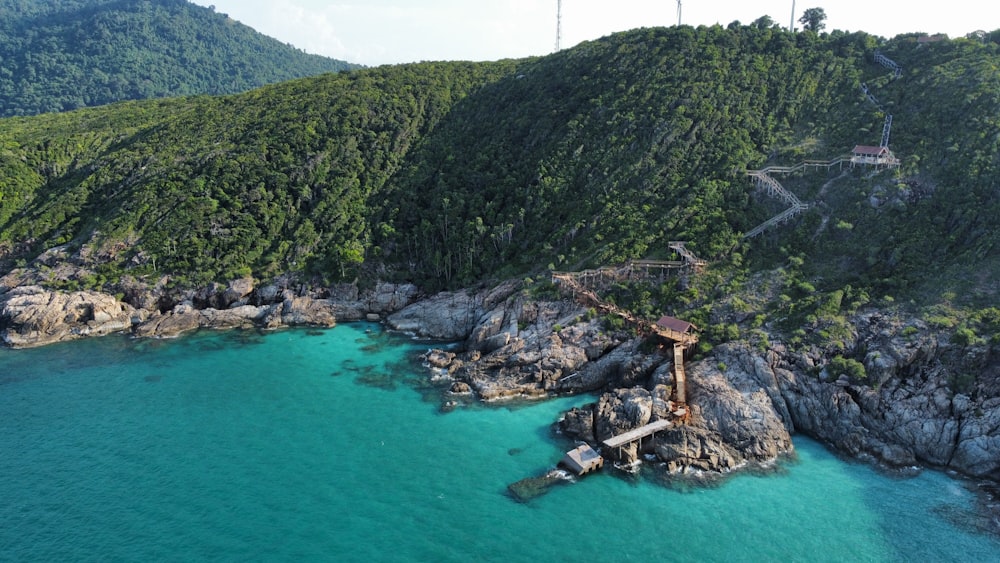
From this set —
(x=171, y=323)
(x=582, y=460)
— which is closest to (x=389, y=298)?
(x=171, y=323)

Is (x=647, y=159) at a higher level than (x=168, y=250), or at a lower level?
higher

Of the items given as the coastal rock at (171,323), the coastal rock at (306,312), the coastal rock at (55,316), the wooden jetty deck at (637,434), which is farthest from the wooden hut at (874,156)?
the coastal rock at (55,316)

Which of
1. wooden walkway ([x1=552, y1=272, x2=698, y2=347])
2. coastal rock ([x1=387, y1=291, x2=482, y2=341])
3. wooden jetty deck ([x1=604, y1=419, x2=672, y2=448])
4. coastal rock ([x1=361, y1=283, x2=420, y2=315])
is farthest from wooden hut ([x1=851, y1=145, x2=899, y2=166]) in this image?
coastal rock ([x1=361, y1=283, x2=420, y2=315])

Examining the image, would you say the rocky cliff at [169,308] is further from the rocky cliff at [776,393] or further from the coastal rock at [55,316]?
the rocky cliff at [776,393]

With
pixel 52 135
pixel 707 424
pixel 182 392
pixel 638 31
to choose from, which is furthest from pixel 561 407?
pixel 52 135

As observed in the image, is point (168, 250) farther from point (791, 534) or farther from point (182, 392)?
point (791, 534)

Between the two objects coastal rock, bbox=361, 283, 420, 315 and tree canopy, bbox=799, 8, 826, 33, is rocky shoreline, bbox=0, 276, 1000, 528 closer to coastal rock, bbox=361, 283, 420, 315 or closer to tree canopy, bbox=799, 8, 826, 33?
coastal rock, bbox=361, 283, 420, 315

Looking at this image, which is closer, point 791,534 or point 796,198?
point 791,534
